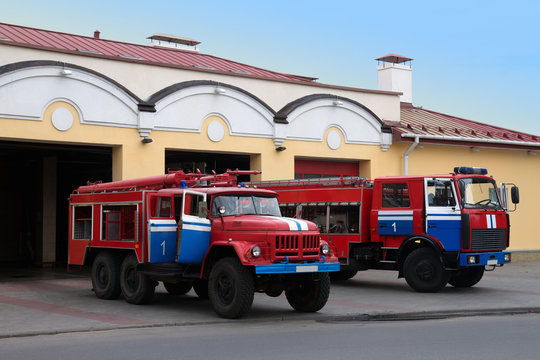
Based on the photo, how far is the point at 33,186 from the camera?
27391mm

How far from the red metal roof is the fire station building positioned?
7cm

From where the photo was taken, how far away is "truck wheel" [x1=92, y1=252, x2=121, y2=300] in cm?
1549

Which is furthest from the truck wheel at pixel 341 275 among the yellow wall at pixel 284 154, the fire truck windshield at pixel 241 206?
the fire truck windshield at pixel 241 206

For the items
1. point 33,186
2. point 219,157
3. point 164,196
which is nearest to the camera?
point 164,196

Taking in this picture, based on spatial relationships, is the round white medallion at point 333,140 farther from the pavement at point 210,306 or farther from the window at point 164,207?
the window at point 164,207

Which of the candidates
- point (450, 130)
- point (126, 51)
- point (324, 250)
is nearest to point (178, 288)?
point (324, 250)

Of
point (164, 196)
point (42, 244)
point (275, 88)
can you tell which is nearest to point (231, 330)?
point (164, 196)

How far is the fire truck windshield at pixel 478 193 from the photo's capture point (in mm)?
16875

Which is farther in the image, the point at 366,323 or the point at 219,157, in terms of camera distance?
the point at 219,157

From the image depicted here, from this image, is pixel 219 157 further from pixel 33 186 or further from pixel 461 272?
pixel 461 272

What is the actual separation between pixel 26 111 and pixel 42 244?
8.83m

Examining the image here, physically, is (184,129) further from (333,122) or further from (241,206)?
(241,206)

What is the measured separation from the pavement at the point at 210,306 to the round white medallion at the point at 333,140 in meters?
5.77

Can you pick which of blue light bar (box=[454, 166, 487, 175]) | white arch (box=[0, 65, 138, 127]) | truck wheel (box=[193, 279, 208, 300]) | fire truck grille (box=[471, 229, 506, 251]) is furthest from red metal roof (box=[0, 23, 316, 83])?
fire truck grille (box=[471, 229, 506, 251])
